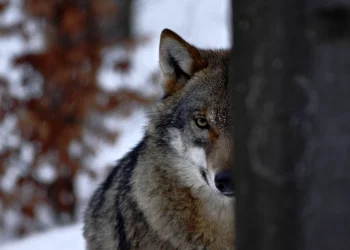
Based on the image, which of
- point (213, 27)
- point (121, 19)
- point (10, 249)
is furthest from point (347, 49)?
point (213, 27)

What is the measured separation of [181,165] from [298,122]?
90.2 inches

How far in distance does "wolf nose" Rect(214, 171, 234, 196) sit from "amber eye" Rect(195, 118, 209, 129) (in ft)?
1.52

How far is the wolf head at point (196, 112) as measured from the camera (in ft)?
12.5

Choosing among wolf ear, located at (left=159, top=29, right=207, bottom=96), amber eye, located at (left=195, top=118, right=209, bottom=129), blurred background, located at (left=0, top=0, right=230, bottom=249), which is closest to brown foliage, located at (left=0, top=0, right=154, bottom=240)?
blurred background, located at (left=0, top=0, right=230, bottom=249)

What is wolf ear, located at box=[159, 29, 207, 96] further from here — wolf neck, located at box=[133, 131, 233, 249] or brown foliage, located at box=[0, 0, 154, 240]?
brown foliage, located at box=[0, 0, 154, 240]

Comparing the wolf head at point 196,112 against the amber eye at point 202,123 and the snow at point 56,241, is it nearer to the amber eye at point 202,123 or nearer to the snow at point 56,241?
the amber eye at point 202,123

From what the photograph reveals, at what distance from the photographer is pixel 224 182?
144 inches

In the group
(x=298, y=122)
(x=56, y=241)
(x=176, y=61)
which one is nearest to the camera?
(x=298, y=122)

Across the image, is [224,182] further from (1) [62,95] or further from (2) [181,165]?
(1) [62,95]

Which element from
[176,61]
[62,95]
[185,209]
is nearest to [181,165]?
[185,209]

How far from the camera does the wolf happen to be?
4.04m

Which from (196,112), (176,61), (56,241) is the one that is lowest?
(56,241)

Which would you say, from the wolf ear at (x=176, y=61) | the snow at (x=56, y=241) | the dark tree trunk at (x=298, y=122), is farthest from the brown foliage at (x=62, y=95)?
the dark tree trunk at (x=298, y=122)

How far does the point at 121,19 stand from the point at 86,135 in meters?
5.17
